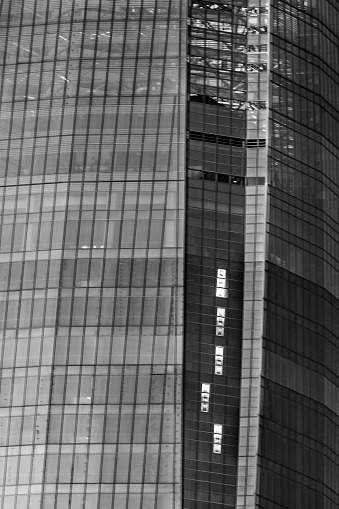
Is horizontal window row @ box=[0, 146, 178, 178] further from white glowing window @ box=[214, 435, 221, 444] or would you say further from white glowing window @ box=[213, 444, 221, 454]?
white glowing window @ box=[213, 444, 221, 454]

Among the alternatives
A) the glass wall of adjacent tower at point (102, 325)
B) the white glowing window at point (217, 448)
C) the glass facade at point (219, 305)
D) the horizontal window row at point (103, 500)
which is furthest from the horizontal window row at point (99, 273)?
the horizontal window row at point (103, 500)

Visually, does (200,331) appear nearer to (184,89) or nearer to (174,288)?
(174,288)

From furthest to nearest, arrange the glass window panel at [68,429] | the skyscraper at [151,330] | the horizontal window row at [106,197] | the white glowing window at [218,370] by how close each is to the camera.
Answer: the horizontal window row at [106,197], the white glowing window at [218,370], the glass window panel at [68,429], the skyscraper at [151,330]

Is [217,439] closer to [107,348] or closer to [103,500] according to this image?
[103,500]

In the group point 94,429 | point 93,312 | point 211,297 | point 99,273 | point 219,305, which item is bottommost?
point 94,429

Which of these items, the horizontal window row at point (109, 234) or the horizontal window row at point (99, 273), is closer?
the horizontal window row at point (99, 273)

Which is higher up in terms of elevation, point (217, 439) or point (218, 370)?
point (218, 370)

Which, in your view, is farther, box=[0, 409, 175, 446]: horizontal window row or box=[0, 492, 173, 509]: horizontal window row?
box=[0, 409, 175, 446]: horizontal window row

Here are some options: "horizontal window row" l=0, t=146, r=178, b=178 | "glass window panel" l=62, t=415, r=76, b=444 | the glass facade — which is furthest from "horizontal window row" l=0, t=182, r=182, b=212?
"glass window panel" l=62, t=415, r=76, b=444

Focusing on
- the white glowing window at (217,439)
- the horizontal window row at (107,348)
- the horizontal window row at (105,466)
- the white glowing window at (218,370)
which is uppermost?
the horizontal window row at (107,348)

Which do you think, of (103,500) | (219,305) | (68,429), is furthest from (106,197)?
(103,500)

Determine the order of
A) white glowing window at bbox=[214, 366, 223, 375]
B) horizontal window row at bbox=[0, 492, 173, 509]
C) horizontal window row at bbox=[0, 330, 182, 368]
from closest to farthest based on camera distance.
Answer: horizontal window row at bbox=[0, 492, 173, 509] → horizontal window row at bbox=[0, 330, 182, 368] → white glowing window at bbox=[214, 366, 223, 375]

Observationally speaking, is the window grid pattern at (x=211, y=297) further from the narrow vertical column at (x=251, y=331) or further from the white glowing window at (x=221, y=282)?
the narrow vertical column at (x=251, y=331)

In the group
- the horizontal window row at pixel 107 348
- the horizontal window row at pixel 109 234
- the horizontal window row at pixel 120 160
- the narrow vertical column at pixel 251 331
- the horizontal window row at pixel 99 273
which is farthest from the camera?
the horizontal window row at pixel 120 160
